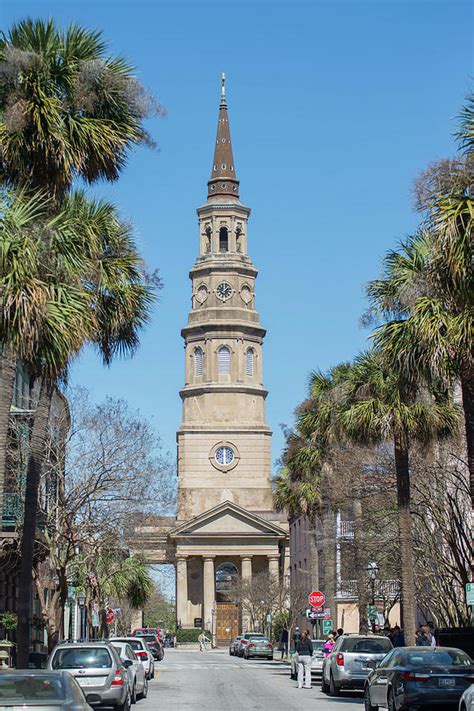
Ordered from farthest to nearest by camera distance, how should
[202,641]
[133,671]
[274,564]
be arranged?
1. [274,564]
2. [202,641]
3. [133,671]

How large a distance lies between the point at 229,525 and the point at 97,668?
7582 cm

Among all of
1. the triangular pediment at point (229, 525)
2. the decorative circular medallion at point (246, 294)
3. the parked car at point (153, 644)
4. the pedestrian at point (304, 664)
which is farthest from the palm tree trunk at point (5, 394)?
the decorative circular medallion at point (246, 294)

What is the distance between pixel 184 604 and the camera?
319 feet

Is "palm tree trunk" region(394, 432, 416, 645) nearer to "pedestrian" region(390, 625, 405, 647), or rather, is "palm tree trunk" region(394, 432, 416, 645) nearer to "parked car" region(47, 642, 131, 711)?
"pedestrian" region(390, 625, 405, 647)

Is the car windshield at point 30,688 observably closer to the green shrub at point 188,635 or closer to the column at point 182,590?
the green shrub at point 188,635

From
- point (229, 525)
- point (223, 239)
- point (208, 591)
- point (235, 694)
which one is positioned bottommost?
point (235, 694)

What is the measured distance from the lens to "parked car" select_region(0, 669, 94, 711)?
11727mm

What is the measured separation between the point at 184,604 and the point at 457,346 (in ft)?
260

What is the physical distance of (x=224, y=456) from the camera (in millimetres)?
98938

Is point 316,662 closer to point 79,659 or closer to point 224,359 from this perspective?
point 79,659

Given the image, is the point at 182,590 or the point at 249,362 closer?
the point at 182,590

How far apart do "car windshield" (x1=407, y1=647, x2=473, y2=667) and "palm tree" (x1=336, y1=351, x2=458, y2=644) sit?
10.4 meters

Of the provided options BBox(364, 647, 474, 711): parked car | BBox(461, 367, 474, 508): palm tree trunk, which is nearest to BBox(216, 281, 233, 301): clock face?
BBox(461, 367, 474, 508): palm tree trunk

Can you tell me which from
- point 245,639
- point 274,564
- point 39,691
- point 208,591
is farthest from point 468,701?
point 274,564
